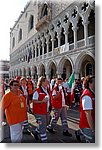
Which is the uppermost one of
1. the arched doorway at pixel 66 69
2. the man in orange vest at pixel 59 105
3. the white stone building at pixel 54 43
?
the white stone building at pixel 54 43

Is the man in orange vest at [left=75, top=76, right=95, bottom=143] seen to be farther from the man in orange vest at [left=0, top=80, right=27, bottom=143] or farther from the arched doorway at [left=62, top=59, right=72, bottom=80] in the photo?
the arched doorway at [left=62, top=59, right=72, bottom=80]

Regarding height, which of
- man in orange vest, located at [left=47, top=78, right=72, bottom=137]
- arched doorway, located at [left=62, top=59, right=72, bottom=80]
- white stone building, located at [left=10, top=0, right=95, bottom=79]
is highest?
white stone building, located at [left=10, top=0, right=95, bottom=79]

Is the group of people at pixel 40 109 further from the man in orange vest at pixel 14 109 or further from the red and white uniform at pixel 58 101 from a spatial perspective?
the red and white uniform at pixel 58 101

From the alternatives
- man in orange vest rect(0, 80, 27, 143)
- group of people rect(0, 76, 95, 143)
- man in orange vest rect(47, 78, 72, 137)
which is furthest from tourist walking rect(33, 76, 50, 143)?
man in orange vest rect(47, 78, 72, 137)

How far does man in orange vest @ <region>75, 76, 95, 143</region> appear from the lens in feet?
6.44

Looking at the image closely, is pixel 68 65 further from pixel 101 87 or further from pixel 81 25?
pixel 101 87

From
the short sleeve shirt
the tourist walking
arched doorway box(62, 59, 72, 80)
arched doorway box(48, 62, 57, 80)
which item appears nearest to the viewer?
the short sleeve shirt

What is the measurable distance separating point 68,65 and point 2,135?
8.39m

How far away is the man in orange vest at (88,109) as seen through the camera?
1.96m

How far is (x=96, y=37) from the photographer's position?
7.61 ft

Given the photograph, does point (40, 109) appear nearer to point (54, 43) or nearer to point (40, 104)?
point (40, 104)

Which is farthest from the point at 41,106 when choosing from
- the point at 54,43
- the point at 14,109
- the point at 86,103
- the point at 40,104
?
the point at 54,43

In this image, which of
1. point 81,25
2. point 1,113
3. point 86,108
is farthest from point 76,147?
point 81,25

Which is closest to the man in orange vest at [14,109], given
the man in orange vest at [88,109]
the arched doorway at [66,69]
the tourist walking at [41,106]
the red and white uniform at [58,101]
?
the tourist walking at [41,106]
